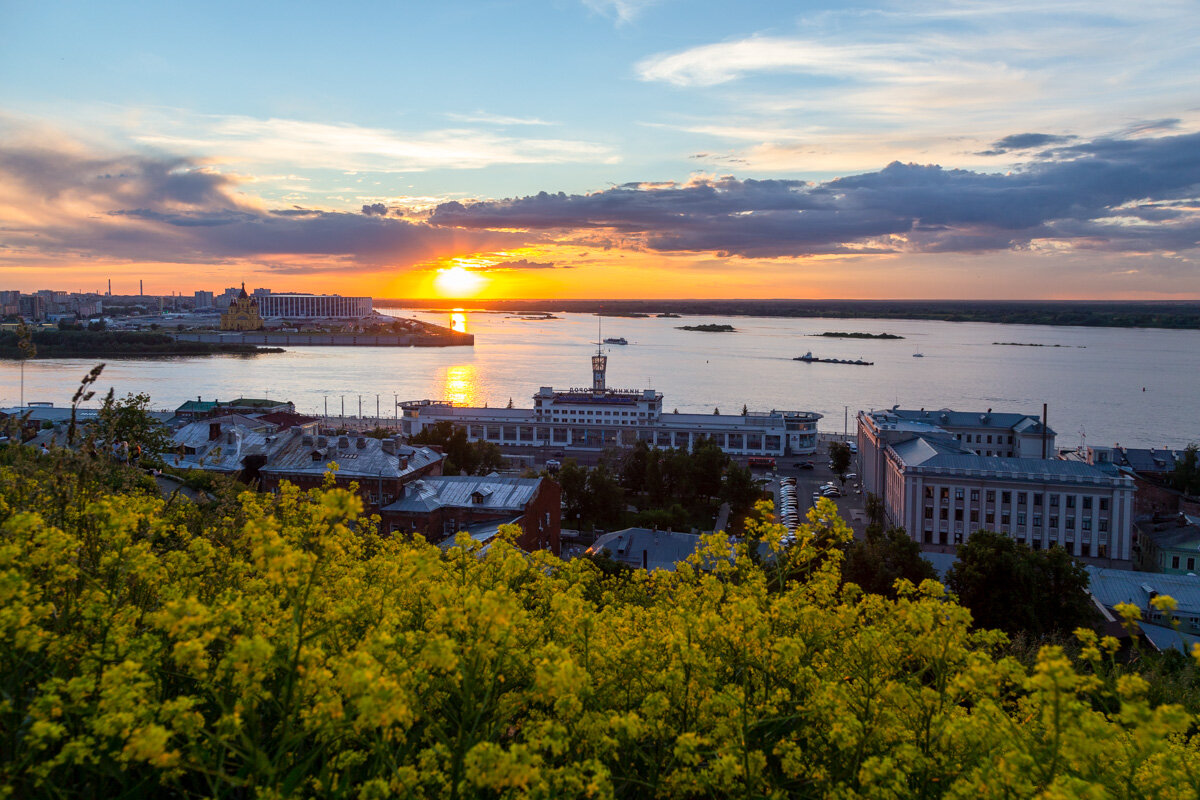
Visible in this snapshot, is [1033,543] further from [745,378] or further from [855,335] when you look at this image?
[855,335]

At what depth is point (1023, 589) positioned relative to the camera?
14.1 m

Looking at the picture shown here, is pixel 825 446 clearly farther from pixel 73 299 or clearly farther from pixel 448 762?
pixel 73 299

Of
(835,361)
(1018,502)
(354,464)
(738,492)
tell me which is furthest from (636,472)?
(835,361)

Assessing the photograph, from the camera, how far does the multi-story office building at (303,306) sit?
154250 mm

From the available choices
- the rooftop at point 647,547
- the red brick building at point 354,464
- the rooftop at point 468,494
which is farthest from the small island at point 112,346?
the rooftop at point 647,547

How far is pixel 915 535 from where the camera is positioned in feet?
76.5

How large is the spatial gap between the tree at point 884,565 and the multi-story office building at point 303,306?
15019 cm

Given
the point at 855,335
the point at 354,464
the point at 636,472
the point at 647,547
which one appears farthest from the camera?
the point at 855,335

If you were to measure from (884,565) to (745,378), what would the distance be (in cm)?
5831

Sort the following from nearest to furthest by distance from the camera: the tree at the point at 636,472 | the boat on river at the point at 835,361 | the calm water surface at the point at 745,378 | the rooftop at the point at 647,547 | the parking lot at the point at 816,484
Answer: the rooftop at the point at 647,547
the parking lot at the point at 816,484
the tree at the point at 636,472
the calm water surface at the point at 745,378
the boat on river at the point at 835,361

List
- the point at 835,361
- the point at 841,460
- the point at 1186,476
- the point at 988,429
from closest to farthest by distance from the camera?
1. the point at 1186,476
2. the point at 841,460
3. the point at 988,429
4. the point at 835,361

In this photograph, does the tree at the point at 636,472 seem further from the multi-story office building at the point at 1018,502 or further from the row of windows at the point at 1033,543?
the row of windows at the point at 1033,543

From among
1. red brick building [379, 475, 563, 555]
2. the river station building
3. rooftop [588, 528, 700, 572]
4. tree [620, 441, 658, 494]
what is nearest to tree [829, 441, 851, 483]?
the river station building

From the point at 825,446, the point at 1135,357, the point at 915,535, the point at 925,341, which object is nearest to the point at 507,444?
the point at 825,446
